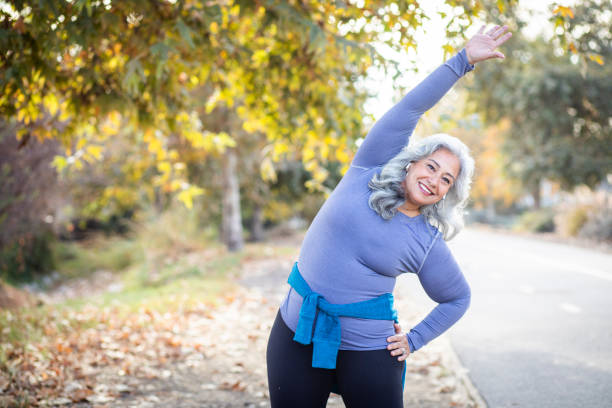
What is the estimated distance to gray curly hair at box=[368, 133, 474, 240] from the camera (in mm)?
2312

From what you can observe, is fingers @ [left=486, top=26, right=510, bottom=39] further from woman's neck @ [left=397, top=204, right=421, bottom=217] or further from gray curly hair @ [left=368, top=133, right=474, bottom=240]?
woman's neck @ [left=397, top=204, right=421, bottom=217]

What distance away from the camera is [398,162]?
2396 millimetres

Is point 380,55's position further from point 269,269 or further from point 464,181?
point 269,269

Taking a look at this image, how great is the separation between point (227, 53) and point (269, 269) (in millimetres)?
7265

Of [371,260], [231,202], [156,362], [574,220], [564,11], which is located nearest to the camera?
[371,260]

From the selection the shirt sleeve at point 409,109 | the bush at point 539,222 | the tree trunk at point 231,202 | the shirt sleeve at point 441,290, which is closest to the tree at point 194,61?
the shirt sleeve at point 409,109

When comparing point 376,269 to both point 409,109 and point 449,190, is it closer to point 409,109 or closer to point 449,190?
point 449,190

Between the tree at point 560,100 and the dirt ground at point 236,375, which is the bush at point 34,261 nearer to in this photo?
the dirt ground at point 236,375

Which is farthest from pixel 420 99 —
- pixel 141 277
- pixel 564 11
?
pixel 141 277

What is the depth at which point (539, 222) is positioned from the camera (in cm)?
2395

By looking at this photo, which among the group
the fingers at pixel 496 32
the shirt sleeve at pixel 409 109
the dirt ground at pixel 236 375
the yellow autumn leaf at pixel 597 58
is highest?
the fingers at pixel 496 32

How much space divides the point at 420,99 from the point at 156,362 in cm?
392

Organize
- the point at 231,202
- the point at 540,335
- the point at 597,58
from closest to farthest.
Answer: the point at 597,58, the point at 540,335, the point at 231,202

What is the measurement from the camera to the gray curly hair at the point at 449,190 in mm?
2312
